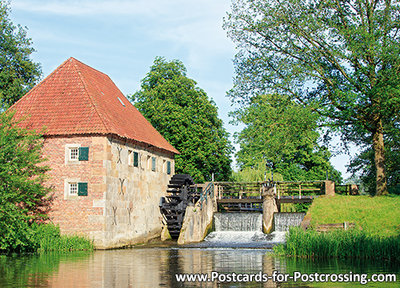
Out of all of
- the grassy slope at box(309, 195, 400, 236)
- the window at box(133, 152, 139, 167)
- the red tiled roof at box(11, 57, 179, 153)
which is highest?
the red tiled roof at box(11, 57, 179, 153)

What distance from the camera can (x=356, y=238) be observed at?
57.9 ft

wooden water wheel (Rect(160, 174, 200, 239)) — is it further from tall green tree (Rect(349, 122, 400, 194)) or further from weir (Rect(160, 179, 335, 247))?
tall green tree (Rect(349, 122, 400, 194))

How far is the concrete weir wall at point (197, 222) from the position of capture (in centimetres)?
2816

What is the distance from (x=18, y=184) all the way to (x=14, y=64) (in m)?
19.1

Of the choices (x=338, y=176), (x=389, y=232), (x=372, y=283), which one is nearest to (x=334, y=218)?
(x=389, y=232)

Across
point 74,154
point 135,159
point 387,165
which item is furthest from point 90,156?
point 387,165

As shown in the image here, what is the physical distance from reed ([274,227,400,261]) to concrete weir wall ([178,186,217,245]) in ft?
33.2

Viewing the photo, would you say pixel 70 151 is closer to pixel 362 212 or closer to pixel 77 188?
pixel 77 188

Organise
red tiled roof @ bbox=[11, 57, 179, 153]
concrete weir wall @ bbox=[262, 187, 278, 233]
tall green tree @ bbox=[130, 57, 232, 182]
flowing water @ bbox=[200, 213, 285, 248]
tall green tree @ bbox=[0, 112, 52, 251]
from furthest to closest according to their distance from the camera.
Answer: tall green tree @ bbox=[130, 57, 232, 182] → concrete weir wall @ bbox=[262, 187, 278, 233] → flowing water @ bbox=[200, 213, 285, 248] → red tiled roof @ bbox=[11, 57, 179, 153] → tall green tree @ bbox=[0, 112, 52, 251]

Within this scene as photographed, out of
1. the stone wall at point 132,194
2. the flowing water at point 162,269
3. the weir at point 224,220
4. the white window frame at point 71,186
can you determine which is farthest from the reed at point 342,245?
the white window frame at point 71,186

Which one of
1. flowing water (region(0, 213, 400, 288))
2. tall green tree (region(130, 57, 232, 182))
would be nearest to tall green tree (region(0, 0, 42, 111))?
tall green tree (region(130, 57, 232, 182))

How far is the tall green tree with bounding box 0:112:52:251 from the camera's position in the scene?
848 inches

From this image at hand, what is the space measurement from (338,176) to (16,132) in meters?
37.4

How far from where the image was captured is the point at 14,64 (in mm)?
38656
